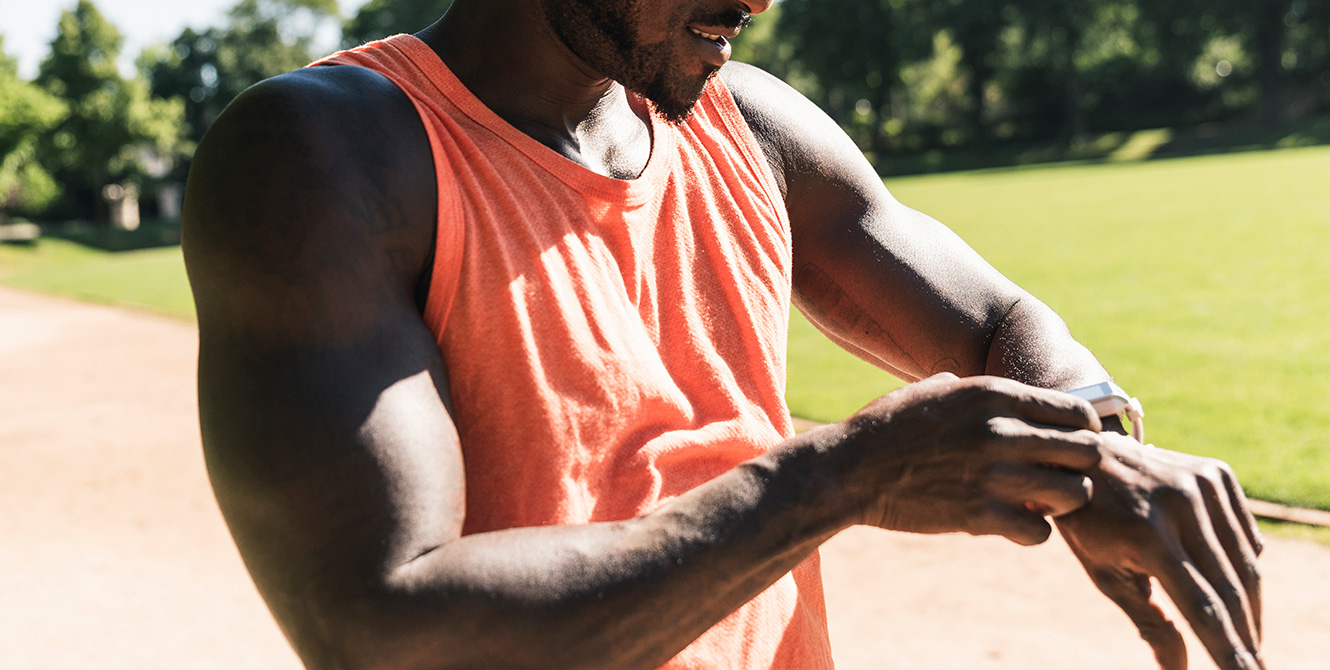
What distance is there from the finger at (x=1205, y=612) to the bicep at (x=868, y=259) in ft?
2.11

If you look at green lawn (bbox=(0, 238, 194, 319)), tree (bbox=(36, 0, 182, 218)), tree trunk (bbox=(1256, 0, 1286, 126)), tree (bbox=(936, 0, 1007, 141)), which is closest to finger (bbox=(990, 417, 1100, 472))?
green lawn (bbox=(0, 238, 194, 319))

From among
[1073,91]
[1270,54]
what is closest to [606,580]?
[1073,91]

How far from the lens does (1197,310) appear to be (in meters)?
11.2

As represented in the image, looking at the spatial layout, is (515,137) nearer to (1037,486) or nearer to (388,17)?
(1037,486)

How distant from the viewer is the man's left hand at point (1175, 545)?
1195 millimetres

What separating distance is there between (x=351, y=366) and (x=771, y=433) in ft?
2.01

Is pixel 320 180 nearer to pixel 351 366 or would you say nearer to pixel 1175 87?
pixel 351 366

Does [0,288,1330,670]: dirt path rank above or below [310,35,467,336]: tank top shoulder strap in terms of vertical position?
below

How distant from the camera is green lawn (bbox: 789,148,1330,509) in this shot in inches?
277

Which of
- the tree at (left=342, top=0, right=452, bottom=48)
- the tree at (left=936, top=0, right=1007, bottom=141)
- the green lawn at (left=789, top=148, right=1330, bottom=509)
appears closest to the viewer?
the green lawn at (left=789, top=148, right=1330, bottom=509)

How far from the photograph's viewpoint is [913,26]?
5466cm

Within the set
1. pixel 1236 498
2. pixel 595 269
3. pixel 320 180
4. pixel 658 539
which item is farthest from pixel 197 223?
pixel 1236 498

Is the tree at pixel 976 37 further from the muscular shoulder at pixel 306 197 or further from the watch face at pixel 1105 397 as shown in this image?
the muscular shoulder at pixel 306 197

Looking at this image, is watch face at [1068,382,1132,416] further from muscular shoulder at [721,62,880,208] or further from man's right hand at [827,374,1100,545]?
muscular shoulder at [721,62,880,208]
